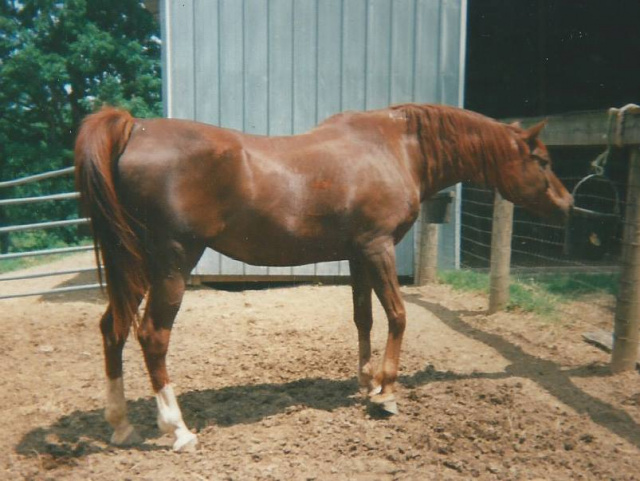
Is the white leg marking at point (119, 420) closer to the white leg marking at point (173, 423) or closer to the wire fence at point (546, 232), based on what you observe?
the white leg marking at point (173, 423)

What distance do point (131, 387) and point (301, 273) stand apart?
3201 mm

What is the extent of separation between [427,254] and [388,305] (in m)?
3.36

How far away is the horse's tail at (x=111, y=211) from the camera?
2781 mm

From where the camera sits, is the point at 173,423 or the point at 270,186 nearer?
the point at 173,423

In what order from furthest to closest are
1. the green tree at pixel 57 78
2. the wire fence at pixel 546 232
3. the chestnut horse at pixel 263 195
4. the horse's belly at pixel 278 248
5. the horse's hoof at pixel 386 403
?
the green tree at pixel 57 78 < the wire fence at pixel 546 232 < the horse's hoof at pixel 386 403 < the horse's belly at pixel 278 248 < the chestnut horse at pixel 263 195

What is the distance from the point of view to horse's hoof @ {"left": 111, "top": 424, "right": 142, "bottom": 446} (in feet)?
9.92

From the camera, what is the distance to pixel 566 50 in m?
10.8

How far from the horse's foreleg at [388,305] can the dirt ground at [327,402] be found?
150 mm

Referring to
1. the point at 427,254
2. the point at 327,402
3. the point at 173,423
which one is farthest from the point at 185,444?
the point at 427,254

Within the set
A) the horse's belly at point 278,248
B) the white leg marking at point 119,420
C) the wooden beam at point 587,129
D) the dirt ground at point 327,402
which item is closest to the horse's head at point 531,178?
the wooden beam at point 587,129

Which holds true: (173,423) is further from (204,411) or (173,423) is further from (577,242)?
(577,242)

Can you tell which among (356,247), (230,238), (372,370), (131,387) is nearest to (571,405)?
(372,370)

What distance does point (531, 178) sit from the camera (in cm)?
377

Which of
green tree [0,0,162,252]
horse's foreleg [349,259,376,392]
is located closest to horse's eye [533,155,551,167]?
horse's foreleg [349,259,376,392]
